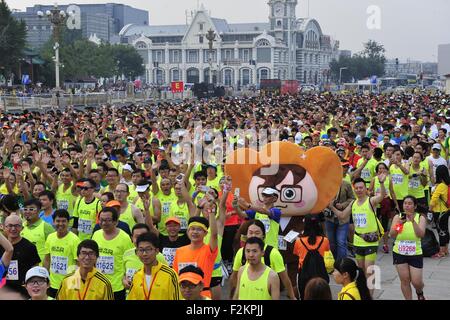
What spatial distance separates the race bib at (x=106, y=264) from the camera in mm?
6227

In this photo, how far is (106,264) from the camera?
6.23 m

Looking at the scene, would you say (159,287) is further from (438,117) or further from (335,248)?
(438,117)

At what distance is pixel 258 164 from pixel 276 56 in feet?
315

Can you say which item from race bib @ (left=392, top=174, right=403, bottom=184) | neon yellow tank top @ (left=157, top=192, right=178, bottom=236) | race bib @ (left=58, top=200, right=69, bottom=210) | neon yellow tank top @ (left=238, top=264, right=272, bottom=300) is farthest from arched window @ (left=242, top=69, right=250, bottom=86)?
neon yellow tank top @ (left=238, top=264, right=272, bottom=300)

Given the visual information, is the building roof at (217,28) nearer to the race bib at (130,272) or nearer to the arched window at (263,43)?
the arched window at (263,43)

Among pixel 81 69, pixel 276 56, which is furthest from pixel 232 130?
pixel 276 56

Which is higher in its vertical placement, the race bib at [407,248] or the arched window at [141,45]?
the arched window at [141,45]

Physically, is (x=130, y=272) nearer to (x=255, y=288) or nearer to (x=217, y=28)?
(x=255, y=288)

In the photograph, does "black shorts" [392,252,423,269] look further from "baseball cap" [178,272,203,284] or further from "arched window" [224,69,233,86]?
"arched window" [224,69,233,86]

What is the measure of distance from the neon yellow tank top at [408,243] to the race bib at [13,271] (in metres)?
3.92

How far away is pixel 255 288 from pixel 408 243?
2535 mm

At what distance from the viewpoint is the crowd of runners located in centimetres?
539

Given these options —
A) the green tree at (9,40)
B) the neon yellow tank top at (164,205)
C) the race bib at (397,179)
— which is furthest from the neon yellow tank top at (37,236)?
the green tree at (9,40)

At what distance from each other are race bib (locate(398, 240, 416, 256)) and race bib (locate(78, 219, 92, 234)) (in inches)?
135
